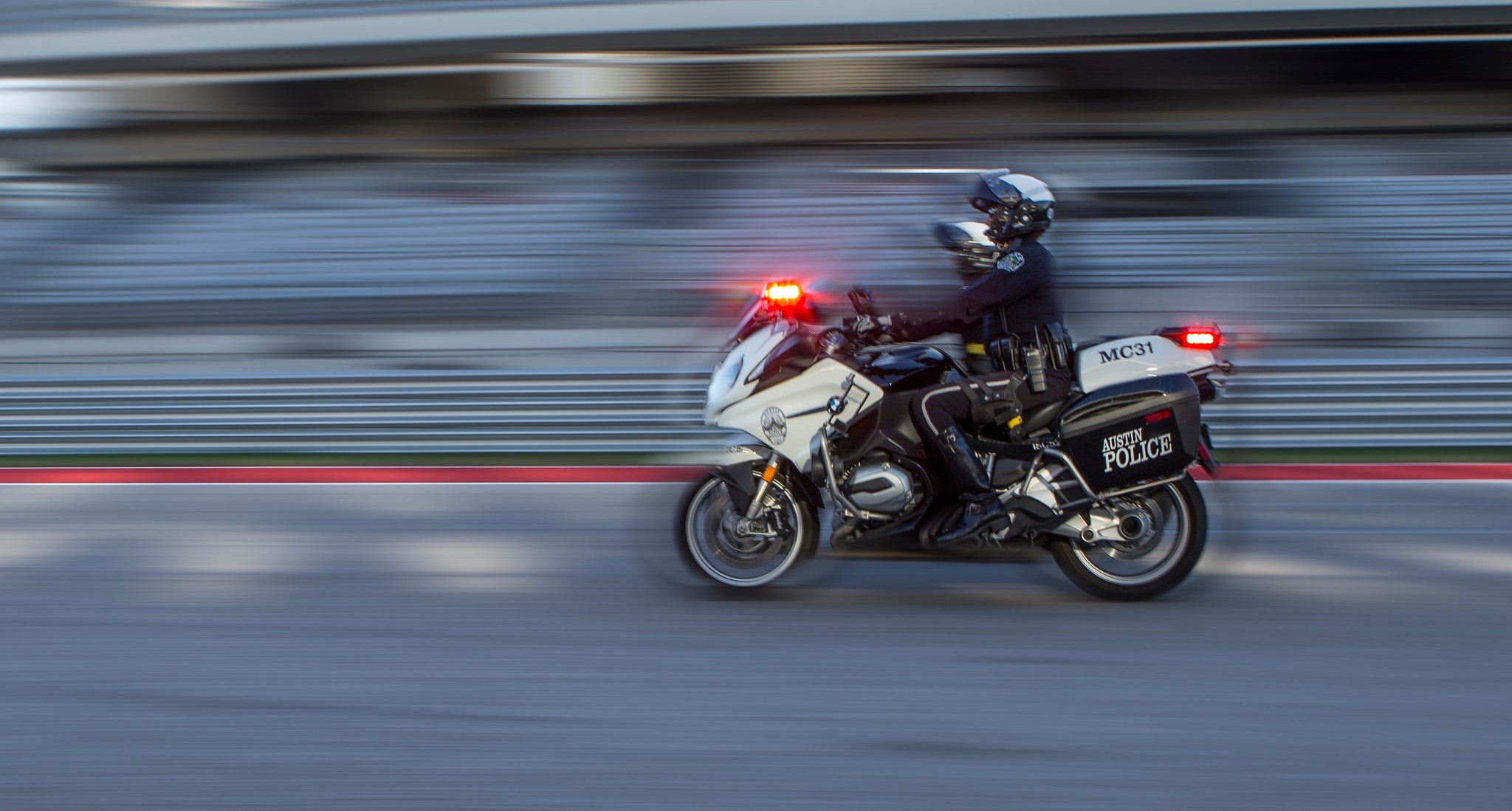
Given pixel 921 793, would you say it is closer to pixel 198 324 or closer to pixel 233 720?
pixel 233 720

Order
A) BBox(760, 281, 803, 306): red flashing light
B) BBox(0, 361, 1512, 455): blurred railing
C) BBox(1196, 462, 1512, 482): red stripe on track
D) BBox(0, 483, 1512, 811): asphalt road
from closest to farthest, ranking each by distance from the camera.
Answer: BBox(0, 483, 1512, 811): asphalt road, BBox(760, 281, 803, 306): red flashing light, BBox(1196, 462, 1512, 482): red stripe on track, BBox(0, 361, 1512, 455): blurred railing

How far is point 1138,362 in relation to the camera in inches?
210

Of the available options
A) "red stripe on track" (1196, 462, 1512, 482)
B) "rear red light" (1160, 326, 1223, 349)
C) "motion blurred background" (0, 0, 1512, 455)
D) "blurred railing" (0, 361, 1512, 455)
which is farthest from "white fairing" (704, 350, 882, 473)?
"motion blurred background" (0, 0, 1512, 455)

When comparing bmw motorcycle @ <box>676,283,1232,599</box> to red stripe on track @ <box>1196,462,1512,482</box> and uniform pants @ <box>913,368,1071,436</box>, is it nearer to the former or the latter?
uniform pants @ <box>913,368,1071,436</box>

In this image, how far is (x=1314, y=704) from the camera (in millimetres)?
4180

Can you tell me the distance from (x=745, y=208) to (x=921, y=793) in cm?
1070

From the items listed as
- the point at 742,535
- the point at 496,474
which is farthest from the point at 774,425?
the point at 496,474

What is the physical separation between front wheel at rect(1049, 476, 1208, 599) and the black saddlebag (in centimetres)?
9

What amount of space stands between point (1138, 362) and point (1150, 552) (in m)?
0.66

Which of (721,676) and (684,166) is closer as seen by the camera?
(721,676)

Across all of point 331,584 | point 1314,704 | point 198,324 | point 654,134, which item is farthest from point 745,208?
point 1314,704

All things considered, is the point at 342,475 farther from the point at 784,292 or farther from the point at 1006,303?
the point at 1006,303

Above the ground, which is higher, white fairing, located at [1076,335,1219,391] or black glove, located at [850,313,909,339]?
black glove, located at [850,313,909,339]

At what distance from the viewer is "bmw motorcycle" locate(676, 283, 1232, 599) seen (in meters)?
5.26
